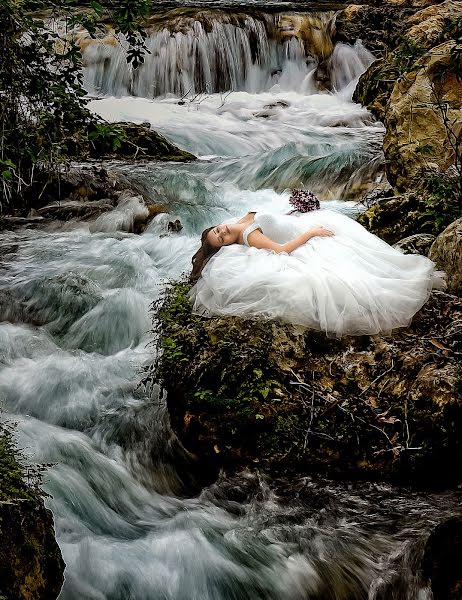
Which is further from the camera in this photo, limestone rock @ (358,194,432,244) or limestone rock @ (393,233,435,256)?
limestone rock @ (358,194,432,244)

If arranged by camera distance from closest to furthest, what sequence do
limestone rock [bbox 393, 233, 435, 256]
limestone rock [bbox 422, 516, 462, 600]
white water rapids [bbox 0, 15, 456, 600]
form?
limestone rock [bbox 422, 516, 462, 600] < white water rapids [bbox 0, 15, 456, 600] < limestone rock [bbox 393, 233, 435, 256]

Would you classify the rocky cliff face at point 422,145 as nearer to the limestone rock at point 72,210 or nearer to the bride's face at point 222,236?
the bride's face at point 222,236

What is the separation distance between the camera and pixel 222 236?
232 inches

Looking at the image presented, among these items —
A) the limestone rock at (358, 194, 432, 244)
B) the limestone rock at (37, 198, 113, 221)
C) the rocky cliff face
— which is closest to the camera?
the rocky cliff face

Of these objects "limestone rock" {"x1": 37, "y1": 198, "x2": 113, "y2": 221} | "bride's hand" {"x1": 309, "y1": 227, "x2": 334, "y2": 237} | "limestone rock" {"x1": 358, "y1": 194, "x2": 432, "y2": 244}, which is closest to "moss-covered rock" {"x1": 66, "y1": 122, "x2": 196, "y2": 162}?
"limestone rock" {"x1": 37, "y1": 198, "x2": 113, "y2": 221}

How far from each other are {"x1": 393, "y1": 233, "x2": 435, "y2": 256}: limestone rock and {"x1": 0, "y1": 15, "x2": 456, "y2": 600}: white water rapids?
2.86 metres

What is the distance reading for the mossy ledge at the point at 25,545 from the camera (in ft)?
9.30

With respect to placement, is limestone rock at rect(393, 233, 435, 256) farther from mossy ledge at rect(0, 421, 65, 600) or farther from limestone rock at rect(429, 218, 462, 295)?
mossy ledge at rect(0, 421, 65, 600)

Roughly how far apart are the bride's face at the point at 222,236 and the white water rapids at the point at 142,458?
4.35ft

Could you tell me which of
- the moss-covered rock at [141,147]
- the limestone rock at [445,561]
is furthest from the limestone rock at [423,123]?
the moss-covered rock at [141,147]

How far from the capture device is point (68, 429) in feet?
17.6

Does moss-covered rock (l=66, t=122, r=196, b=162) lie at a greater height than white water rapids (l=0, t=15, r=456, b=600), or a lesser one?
greater

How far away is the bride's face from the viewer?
586 centimetres

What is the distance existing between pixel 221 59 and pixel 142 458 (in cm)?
1448
